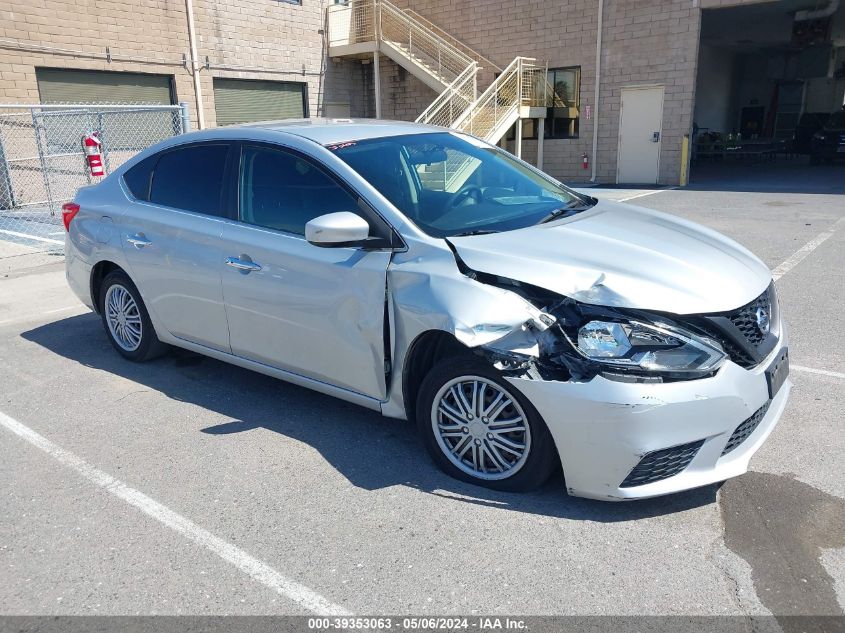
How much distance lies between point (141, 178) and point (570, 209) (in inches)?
122

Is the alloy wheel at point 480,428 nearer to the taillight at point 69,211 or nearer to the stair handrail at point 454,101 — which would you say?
the taillight at point 69,211

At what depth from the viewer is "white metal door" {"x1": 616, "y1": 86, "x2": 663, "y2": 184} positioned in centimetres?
1866

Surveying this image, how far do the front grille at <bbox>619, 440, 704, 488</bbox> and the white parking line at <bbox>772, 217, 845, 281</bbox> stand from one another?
5.01 m

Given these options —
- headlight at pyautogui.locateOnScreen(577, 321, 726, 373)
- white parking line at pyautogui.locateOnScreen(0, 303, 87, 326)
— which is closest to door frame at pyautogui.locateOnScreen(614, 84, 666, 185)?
white parking line at pyautogui.locateOnScreen(0, 303, 87, 326)

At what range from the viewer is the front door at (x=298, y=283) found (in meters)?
3.58

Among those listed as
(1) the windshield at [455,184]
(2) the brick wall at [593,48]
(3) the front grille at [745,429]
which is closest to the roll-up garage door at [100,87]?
(2) the brick wall at [593,48]

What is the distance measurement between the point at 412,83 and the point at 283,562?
68.7ft

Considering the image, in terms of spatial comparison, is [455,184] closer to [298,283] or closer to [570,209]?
[570,209]

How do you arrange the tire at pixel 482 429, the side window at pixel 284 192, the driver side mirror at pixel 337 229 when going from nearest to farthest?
the tire at pixel 482 429 < the driver side mirror at pixel 337 229 < the side window at pixel 284 192

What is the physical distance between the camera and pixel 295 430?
4098 millimetres

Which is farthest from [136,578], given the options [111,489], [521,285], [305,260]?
[521,285]

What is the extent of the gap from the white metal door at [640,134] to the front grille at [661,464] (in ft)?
57.3

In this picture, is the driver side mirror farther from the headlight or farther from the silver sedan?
the headlight

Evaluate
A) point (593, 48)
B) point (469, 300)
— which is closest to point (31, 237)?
point (469, 300)
